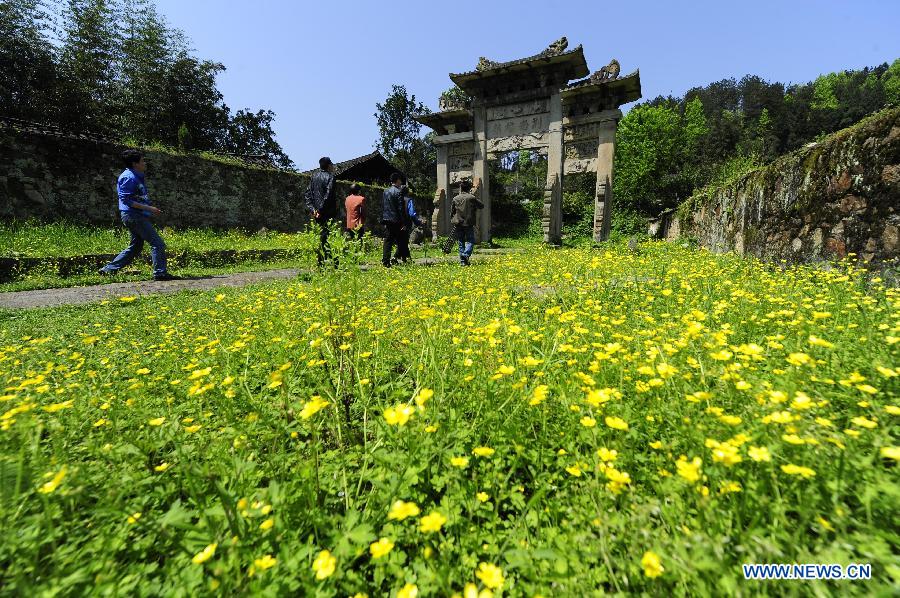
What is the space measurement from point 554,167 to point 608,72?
11.4 ft

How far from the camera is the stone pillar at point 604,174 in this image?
13305 mm

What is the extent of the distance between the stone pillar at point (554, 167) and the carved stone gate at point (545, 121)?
3 centimetres

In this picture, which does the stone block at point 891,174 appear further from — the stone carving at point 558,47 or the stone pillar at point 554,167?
the stone carving at point 558,47

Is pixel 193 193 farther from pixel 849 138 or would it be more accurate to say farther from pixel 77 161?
pixel 849 138

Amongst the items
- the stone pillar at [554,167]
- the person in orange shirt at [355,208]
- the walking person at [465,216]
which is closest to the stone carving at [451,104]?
the stone pillar at [554,167]

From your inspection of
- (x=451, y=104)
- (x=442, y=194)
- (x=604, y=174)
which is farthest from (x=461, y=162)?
(x=604, y=174)

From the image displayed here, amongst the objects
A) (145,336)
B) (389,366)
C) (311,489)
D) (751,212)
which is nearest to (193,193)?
(145,336)

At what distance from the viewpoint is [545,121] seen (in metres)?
14.1

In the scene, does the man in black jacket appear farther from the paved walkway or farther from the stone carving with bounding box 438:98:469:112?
the stone carving with bounding box 438:98:469:112

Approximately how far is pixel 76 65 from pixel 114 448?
32.2m

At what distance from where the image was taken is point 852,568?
3.05ft

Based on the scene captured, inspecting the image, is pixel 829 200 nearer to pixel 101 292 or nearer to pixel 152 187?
pixel 101 292

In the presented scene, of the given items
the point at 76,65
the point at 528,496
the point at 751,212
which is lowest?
the point at 528,496

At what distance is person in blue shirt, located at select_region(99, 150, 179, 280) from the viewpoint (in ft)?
19.8
